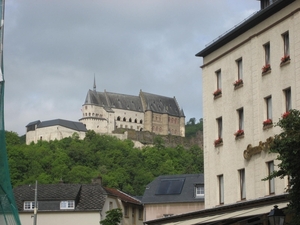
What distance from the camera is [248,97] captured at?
3644 cm

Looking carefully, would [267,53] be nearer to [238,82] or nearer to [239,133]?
[238,82]

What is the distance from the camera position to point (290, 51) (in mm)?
33312

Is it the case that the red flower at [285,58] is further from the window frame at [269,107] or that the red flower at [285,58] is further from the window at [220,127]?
the window at [220,127]

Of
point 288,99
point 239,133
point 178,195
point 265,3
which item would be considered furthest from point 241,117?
point 178,195

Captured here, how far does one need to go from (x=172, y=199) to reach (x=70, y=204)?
35.3ft

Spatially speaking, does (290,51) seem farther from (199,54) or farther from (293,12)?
(199,54)

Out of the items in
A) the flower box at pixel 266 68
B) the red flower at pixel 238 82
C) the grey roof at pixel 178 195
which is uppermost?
the flower box at pixel 266 68

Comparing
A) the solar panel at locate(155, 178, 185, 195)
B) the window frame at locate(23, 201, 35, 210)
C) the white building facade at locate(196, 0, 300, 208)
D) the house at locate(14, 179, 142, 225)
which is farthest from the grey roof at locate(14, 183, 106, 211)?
the white building facade at locate(196, 0, 300, 208)

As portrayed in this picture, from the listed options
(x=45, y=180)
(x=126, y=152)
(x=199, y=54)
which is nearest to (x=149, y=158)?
(x=126, y=152)

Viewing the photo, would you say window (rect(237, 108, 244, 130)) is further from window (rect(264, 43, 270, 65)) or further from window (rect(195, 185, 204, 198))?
window (rect(195, 185, 204, 198))

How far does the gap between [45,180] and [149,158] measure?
44665mm

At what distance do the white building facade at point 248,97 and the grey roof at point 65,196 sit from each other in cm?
2732

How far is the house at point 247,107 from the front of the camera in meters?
33.2

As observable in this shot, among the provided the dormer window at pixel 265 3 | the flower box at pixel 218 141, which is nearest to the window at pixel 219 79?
Answer: the flower box at pixel 218 141
